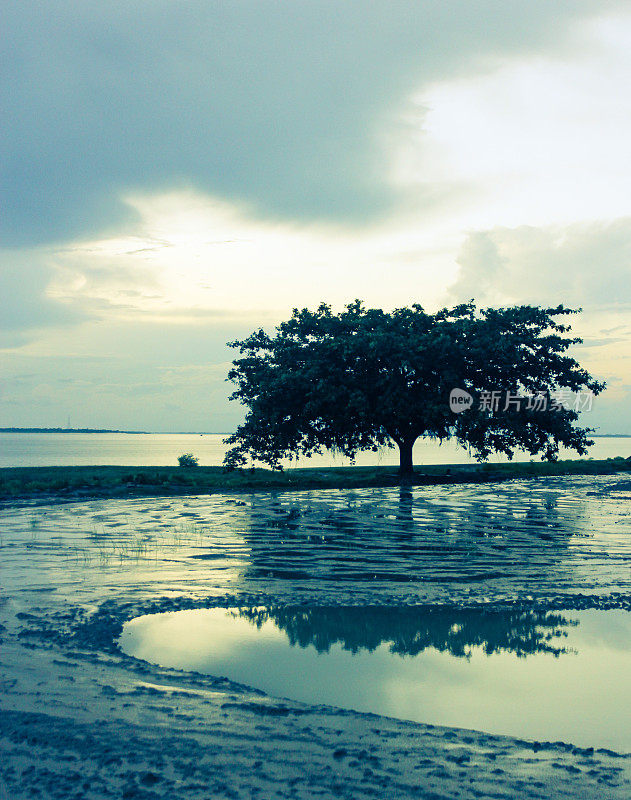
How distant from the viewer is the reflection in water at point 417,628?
296 inches

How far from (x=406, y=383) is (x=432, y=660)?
23225 mm

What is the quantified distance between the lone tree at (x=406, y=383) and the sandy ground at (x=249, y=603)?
8248 millimetres

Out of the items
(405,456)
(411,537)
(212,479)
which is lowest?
(411,537)

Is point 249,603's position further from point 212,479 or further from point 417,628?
point 212,479

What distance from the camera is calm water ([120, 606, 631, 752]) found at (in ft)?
18.9

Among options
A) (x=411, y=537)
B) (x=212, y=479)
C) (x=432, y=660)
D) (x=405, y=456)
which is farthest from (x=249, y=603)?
(x=405, y=456)

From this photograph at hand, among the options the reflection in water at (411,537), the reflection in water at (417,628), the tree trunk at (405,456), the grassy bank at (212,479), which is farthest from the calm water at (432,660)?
the tree trunk at (405,456)

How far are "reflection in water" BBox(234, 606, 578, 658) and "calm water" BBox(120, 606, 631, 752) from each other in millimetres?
12

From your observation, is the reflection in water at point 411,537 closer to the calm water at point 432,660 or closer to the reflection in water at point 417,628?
the reflection in water at point 417,628

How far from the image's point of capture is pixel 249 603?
921 centimetres

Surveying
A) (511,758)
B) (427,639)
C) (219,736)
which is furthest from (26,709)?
(427,639)

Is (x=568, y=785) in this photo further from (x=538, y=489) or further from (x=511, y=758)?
(x=538, y=489)

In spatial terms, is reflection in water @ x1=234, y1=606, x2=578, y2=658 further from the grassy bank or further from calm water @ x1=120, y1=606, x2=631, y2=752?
the grassy bank

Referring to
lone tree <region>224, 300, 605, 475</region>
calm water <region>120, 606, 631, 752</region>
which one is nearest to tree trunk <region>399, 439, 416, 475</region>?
lone tree <region>224, 300, 605, 475</region>
